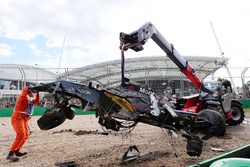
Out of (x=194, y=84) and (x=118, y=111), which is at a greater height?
(x=194, y=84)

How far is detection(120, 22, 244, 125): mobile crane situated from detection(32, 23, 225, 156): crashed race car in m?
0.04

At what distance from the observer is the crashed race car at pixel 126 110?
16.8ft

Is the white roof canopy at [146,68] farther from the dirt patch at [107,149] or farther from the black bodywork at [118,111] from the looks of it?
the black bodywork at [118,111]

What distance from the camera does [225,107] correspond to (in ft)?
32.7

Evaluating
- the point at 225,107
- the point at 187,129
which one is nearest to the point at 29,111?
the point at 187,129

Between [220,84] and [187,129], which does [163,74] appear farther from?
[187,129]

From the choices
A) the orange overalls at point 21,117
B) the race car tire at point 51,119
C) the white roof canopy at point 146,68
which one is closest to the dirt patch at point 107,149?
the orange overalls at point 21,117

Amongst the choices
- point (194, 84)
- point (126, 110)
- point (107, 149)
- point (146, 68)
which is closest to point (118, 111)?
point (126, 110)

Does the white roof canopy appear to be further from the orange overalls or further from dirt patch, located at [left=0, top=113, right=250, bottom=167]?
the orange overalls

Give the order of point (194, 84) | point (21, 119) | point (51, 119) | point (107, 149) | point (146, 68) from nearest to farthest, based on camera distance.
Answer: point (51, 119), point (21, 119), point (107, 149), point (194, 84), point (146, 68)

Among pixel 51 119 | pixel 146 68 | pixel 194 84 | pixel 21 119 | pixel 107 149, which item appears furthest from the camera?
pixel 146 68

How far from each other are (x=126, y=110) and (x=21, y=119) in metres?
3.14

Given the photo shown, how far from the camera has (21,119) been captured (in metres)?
6.97

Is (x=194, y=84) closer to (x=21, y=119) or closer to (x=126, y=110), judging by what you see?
(x=126, y=110)
